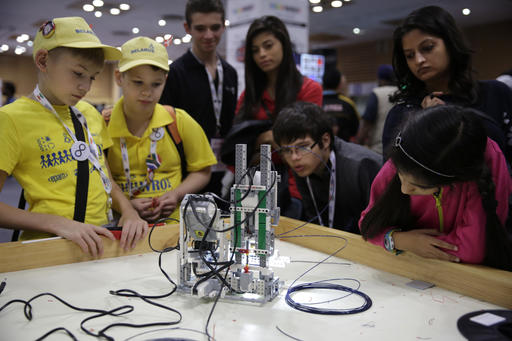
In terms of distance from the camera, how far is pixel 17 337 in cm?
96

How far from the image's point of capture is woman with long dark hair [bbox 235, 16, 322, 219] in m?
2.27

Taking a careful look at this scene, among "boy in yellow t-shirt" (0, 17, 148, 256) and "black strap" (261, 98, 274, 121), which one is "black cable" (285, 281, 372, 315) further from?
"black strap" (261, 98, 274, 121)

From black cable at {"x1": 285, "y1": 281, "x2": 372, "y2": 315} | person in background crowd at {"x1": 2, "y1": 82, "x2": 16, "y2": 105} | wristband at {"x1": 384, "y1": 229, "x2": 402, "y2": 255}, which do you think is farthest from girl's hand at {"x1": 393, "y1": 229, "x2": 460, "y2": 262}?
person in background crowd at {"x1": 2, "y1": 82, "x2": 16, "y2": 105}

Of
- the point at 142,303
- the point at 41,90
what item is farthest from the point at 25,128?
the point at 142,303

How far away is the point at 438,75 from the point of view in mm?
1843

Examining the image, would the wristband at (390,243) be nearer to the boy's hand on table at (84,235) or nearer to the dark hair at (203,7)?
the boy's hand on table at (84,235)

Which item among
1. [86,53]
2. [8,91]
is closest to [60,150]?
[86,53]

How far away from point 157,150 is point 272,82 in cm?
Result: 77

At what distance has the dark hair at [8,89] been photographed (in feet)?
9.57

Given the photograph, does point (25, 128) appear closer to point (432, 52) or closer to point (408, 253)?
point (408, 253)

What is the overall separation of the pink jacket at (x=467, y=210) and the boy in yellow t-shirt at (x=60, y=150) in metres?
1.00

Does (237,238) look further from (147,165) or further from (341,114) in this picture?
(341,114)

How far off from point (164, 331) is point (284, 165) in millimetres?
1344

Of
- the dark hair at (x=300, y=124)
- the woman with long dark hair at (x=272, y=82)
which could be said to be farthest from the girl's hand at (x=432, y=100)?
the woman with long dark hair at (x=272, y=82)
